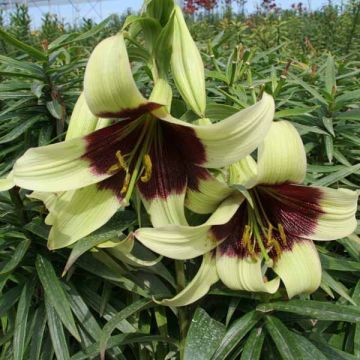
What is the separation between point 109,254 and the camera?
2.99 ft

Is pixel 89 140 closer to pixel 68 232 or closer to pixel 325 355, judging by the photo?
pixel 68 232

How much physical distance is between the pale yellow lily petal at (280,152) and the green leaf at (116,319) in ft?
1.01

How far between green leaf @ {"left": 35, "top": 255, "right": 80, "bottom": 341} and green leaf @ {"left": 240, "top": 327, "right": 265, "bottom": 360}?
0.28 metres

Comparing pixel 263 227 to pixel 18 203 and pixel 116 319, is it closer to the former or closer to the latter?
pixel 116 319

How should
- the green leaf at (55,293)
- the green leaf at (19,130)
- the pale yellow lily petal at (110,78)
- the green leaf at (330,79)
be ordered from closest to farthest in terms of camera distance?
the pale yellow lily petal at (110,78) < the green leaf at (55,293) < the green leaf at (19,130) < the green leaf at (330,79)

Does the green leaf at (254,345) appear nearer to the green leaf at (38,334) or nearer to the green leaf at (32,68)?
the green leaf at (38,334)

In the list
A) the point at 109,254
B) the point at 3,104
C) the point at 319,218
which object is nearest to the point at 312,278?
the point at 319,218

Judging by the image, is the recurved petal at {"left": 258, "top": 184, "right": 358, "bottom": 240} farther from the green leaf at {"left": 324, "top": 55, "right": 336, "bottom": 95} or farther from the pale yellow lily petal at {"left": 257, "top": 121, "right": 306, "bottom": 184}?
the green leaf at {"left": 324, "top": 55, "right": 336, "bottom": 95}

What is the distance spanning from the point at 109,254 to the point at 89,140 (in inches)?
8.9

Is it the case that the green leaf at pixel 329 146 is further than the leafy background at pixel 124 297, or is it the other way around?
the green leaf at pixel 329 146

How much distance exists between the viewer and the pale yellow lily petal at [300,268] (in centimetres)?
83

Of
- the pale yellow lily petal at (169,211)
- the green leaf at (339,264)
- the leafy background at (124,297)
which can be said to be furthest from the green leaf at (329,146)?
the pale yellow lily petal at (169,211)

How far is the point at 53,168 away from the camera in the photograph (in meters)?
0.76

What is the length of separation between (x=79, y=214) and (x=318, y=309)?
412 mm
